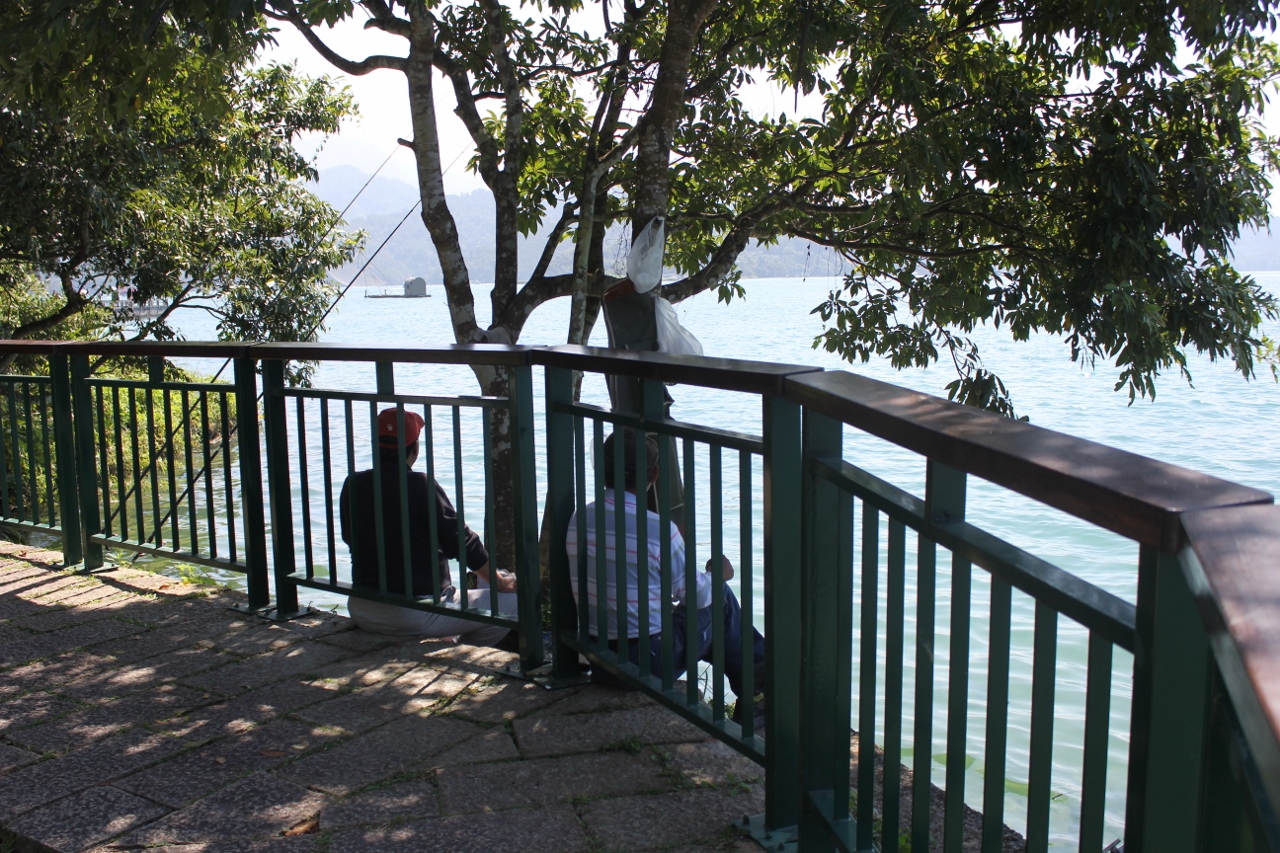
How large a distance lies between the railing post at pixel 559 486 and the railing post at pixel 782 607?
1.06 meters

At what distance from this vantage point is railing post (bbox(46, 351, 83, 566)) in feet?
17.0

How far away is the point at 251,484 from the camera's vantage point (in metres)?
4.47

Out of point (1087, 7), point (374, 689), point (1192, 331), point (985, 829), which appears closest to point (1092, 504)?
point (985, 829)

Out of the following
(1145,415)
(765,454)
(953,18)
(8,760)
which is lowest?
(1145,415)

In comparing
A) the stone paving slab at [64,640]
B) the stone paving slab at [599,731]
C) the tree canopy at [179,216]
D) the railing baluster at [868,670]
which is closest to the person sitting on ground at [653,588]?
the stone paving slab at [599,731]

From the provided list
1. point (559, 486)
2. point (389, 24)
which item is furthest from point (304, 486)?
point (389, 24)

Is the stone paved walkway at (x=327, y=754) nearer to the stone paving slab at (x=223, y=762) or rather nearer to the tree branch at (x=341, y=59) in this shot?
the stone paving slab at (x=223, y=762)

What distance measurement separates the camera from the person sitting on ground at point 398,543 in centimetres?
399

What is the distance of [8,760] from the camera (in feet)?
10.2

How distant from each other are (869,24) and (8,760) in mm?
7025

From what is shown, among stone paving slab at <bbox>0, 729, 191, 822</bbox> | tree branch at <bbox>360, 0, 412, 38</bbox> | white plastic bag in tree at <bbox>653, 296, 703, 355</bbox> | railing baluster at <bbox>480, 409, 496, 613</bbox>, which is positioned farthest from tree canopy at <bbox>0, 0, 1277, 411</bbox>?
stone paving slab at <bbox>0, 729, 191, 822</bbox>

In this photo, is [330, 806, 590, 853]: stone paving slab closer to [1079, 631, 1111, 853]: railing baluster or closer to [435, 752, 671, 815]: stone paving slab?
[435, 752, 671, 815]: stone paving slab

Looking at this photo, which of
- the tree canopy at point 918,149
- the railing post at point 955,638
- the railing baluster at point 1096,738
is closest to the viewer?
the railing baluster at point 1096,738

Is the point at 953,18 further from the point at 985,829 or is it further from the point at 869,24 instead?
A: the point at 985,829
